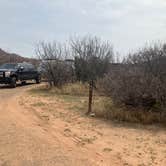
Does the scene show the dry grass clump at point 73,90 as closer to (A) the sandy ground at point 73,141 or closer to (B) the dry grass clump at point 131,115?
(A) the sandy ground at point 73,141

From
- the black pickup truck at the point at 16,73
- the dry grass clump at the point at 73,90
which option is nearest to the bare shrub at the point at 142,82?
the dry grass clump at the point at 73,90

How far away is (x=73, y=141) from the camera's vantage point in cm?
856

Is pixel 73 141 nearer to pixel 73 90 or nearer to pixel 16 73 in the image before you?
pixel 73 90

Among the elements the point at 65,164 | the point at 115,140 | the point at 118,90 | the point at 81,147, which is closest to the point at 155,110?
the point at 118,90

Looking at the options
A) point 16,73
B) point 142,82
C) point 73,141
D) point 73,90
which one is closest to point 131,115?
point 142,82

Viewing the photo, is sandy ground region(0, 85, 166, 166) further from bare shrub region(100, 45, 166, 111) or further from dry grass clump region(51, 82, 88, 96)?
dry grass clump region(51, 82, 88, 96)

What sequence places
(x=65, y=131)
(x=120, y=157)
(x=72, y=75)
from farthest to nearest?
1. (x=72, y=75)
2. (x=65, y=131)
3. (x=120, y=157)

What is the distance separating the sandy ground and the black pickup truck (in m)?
10.9

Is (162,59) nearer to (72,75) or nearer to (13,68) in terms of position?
(72,75)

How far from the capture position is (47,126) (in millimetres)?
10195

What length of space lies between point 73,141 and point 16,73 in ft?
52.6

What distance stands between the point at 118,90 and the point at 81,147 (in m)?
3.83

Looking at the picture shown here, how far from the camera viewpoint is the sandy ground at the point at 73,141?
281 inches

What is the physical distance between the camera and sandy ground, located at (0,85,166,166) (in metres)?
7.14
